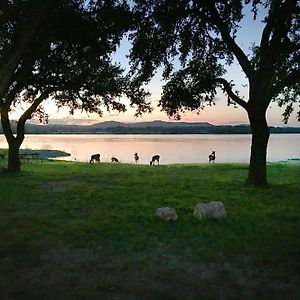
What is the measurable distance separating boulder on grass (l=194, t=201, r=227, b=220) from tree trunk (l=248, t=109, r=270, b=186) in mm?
7066

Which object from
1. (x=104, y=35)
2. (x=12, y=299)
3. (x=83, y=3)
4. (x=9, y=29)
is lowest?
(x=12, y=299)

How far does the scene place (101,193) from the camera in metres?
15.2

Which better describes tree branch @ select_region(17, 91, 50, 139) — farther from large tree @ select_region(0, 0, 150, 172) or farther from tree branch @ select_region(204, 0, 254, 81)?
tree branch @ select_region(204, 0, 254, 81)

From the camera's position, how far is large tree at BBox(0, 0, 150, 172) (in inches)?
281

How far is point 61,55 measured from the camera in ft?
65.2

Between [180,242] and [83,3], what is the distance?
11.0m

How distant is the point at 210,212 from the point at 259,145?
7.50m

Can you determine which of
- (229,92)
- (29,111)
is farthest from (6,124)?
(229,92)

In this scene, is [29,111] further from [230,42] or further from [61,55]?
[230,42]

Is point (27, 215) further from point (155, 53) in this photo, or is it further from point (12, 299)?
point (155, 53)

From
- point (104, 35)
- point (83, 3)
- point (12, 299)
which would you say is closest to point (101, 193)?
point (104, 35)

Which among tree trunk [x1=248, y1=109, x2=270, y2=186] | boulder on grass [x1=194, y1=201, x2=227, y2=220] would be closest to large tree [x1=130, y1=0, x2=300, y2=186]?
tree trunk [x1=248, y1=109, x2=270, y2=186]

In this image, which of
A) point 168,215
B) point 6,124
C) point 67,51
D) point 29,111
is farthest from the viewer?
point 29,111

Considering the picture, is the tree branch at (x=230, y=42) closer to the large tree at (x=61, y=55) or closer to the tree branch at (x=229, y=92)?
the tree branch at (x=229, y=92)
